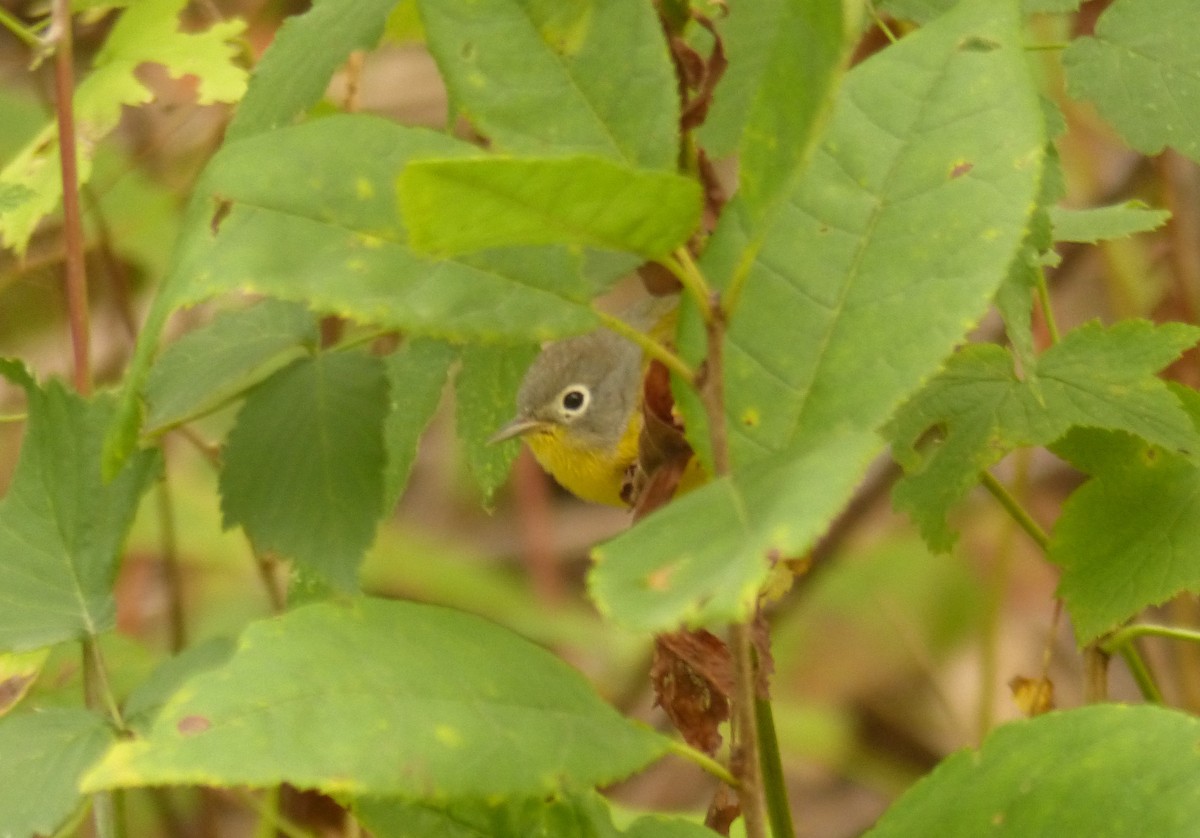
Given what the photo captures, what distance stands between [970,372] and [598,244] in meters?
0.53

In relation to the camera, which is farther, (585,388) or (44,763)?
(585,388)

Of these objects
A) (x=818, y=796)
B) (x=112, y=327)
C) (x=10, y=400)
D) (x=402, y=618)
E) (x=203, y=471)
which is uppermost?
(x=402, y=618)

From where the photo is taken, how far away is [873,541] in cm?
432

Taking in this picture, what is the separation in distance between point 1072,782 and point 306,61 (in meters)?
0.60

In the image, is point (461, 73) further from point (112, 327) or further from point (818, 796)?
point (818, 796)

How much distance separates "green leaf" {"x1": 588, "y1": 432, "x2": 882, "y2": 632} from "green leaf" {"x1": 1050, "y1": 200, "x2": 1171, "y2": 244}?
0.59m

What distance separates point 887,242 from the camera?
2.63 feet

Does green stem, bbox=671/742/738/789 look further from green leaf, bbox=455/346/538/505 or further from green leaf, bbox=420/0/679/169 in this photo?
green leaf, bbox=455/346/538/505

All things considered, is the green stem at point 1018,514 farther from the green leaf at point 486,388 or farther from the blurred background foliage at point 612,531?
the blurred background foliage at point 612,531

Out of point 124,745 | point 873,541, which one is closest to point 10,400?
point 873,541

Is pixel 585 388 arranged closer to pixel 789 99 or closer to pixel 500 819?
pixel 500 819

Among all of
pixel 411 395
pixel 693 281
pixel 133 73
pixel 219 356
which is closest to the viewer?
pixel 693 281

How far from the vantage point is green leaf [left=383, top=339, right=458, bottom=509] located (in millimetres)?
1125

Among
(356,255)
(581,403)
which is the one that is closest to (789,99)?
(356,255)
